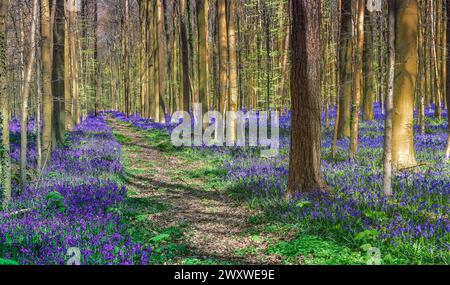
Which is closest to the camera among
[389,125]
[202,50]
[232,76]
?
[389,125]

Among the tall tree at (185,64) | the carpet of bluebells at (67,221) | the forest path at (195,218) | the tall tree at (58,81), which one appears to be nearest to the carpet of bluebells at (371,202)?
the forest path at (195,218)

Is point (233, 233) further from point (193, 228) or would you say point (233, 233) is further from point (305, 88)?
point (305, 88)

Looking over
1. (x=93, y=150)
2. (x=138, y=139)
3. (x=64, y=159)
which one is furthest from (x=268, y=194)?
(x=138, y=139)

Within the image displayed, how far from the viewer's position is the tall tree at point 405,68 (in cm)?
1038

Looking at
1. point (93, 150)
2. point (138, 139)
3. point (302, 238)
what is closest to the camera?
point (302, 238)

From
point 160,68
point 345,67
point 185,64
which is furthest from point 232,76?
point 160,68

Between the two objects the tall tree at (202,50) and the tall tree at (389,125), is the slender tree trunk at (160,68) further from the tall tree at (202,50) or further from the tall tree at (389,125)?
the tall tree at (389,125)

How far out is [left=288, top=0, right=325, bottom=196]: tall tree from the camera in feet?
25.6

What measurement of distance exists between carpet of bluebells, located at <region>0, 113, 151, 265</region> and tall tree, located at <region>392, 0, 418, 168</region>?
24.4 ft

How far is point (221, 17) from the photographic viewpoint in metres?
17.3

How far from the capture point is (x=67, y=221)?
585cm

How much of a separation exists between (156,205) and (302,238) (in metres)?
3.70

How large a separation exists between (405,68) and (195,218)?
7.16 m

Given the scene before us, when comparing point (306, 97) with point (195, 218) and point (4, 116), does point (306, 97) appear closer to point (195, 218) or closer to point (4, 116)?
point (195, 218)
